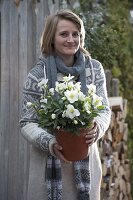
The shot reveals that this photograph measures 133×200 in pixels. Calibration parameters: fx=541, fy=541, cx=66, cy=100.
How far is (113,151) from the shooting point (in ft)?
17.6

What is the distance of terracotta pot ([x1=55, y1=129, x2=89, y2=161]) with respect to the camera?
9.00 ft

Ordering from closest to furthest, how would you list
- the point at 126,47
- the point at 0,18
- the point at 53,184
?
the point at 53,184, the point at 0,18, the point at 126,47

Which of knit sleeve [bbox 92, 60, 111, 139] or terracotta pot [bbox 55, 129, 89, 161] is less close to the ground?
knit sleeve [bbox 92, 60, 111, 139]

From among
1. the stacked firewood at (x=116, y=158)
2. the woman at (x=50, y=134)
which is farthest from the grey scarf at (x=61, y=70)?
the stacked firewood at (x=116, y=158)

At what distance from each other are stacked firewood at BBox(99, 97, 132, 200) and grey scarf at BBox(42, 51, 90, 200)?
1826 mm

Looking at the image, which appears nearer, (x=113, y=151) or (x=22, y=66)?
(x=22, y=66)

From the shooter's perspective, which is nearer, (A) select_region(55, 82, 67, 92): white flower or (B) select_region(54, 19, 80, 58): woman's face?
(A) select_region(55, 82, 67, 92): white flower

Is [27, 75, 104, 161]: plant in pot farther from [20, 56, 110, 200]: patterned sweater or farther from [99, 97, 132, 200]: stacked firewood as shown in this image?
[99, 97, 132, 200]: stacked firewood

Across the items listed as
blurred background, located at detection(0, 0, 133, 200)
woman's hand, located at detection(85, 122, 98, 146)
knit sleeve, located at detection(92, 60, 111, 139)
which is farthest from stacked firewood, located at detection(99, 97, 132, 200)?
woman's hand, located at detection(85, 122, 98, 146)

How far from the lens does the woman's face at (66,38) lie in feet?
9.98

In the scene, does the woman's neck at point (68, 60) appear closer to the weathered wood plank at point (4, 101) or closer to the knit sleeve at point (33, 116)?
the knit sleeve at point (33, 116)

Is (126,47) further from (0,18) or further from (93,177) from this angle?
(93,177)

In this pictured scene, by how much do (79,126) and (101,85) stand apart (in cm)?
49

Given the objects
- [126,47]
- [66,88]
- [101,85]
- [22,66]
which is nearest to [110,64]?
[126,47]
